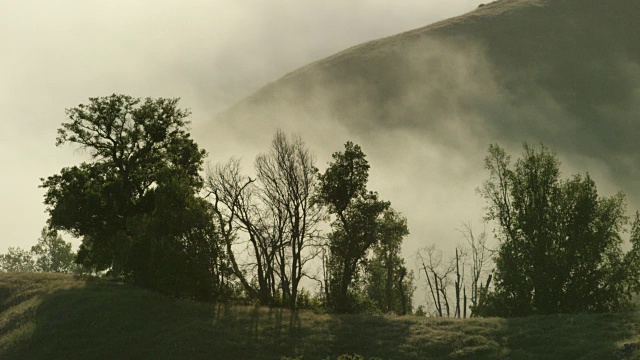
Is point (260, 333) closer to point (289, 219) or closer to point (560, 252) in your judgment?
point (289, 219)

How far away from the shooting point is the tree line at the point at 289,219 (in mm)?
57969

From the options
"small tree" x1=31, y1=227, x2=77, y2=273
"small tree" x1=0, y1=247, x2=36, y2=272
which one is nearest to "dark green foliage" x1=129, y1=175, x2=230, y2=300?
"small tree" x1=31, y1=227, x2=77, y2=273

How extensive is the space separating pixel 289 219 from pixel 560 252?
27.6m

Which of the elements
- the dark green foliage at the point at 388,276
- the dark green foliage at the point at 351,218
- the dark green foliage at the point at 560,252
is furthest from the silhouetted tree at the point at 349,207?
the dark green foliage at the point at 560,252

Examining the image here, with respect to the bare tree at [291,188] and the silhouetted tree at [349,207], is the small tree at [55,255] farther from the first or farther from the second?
the silhouetted tree at [349,207]

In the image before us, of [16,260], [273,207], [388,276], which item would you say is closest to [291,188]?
[273,207]

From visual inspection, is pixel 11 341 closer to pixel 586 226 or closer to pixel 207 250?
pixel 207 250

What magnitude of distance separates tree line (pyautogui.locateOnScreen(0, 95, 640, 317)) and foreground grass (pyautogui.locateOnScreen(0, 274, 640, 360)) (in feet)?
15.7

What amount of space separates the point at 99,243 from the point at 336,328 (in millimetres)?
29719

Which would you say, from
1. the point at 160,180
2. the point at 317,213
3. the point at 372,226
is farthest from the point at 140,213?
the point at 372,226

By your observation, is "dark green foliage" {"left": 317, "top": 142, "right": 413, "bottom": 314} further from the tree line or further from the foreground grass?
the foreground grass

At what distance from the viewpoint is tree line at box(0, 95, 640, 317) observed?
5797cm

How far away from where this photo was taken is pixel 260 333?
47281mm

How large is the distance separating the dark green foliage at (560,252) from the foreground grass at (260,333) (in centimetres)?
1301
